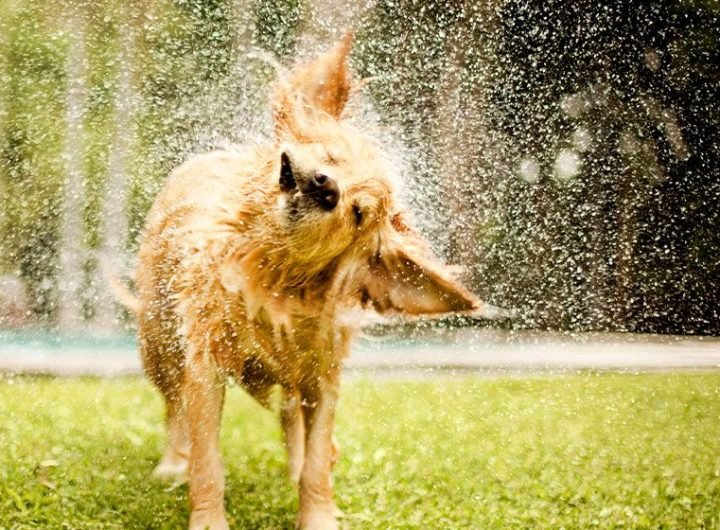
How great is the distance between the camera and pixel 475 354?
9.05m

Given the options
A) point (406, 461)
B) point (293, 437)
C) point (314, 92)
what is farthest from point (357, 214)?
point (406, 461)

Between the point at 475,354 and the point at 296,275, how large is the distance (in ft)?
20.5

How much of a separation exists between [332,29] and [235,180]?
5859 mm

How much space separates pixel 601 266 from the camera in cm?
1026

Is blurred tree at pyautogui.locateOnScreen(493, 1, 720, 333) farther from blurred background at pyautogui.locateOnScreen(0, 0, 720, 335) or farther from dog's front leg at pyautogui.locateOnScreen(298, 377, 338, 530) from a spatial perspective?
dog's front leg at pyautogui.locateOnScreen(298, 377, 338, 530)

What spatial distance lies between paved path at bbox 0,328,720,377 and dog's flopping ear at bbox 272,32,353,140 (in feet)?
14.9

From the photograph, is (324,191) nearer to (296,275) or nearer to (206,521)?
(296,275)

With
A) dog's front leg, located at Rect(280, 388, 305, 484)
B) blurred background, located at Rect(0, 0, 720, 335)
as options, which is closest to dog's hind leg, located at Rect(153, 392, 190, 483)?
dog's front leg, located at Rect(280, 388, 305, 484)

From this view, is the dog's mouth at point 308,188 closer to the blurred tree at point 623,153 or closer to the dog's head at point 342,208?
the dog's head at point 342,208

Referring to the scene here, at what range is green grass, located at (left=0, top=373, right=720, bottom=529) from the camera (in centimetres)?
343

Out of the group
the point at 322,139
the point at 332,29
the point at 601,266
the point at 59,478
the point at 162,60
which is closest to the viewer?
the point at 322,139

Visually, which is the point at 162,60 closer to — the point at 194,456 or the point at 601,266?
the point at 601,266

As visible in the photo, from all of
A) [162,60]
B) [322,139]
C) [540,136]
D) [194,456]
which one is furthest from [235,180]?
[540,136]

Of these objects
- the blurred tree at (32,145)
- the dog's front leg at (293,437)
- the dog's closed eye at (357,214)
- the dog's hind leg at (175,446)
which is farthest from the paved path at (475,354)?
the dog's closed eye at (357,214)
